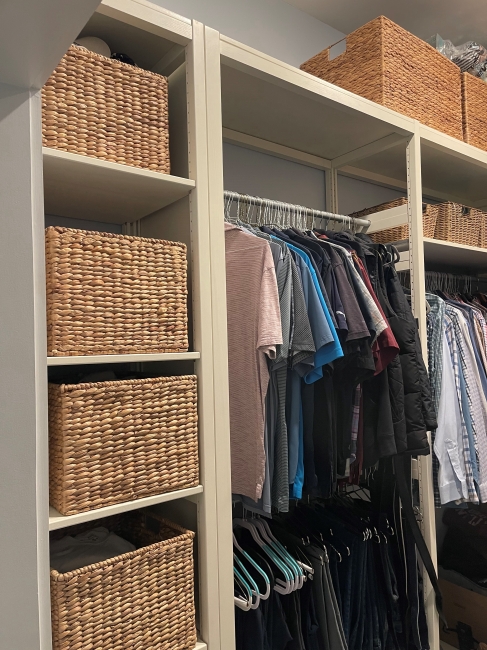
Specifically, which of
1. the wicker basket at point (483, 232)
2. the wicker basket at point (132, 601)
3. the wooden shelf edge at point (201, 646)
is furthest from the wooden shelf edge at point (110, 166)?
the wicker basket at point (483, 232)

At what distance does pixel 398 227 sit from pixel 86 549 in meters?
1.57

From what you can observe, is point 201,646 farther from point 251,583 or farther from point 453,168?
point 453,168

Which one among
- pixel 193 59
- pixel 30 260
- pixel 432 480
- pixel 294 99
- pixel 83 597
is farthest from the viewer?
pixel 432 480

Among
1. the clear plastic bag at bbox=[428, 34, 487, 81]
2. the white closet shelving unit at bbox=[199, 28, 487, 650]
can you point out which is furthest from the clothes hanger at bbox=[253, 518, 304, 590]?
the clear plastic bag at bbox=[428, 34, 487, 81]

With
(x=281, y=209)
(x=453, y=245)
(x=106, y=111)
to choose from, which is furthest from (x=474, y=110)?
(x=106, y=111)

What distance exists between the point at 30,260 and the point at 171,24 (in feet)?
3.46

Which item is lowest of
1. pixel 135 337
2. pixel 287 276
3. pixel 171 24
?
pixel 135 337

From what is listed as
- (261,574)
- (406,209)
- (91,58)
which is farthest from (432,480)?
(91,58)

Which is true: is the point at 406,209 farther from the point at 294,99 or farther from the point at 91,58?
the point at 91,58

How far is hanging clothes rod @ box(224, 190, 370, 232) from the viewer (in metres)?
1.60

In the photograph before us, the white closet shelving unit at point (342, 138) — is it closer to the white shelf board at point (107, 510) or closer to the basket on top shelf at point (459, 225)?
the basket on top shelf at point (459, 225)

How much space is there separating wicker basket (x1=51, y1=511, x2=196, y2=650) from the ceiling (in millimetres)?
2313

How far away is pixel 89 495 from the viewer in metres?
1.07

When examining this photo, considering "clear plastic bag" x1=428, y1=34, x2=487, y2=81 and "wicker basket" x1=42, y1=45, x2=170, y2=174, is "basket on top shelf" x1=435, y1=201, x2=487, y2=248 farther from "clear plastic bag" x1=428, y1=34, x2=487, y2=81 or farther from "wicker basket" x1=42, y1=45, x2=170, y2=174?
"wicker basket" x1=42, y1=45, x2=170, y2=174
